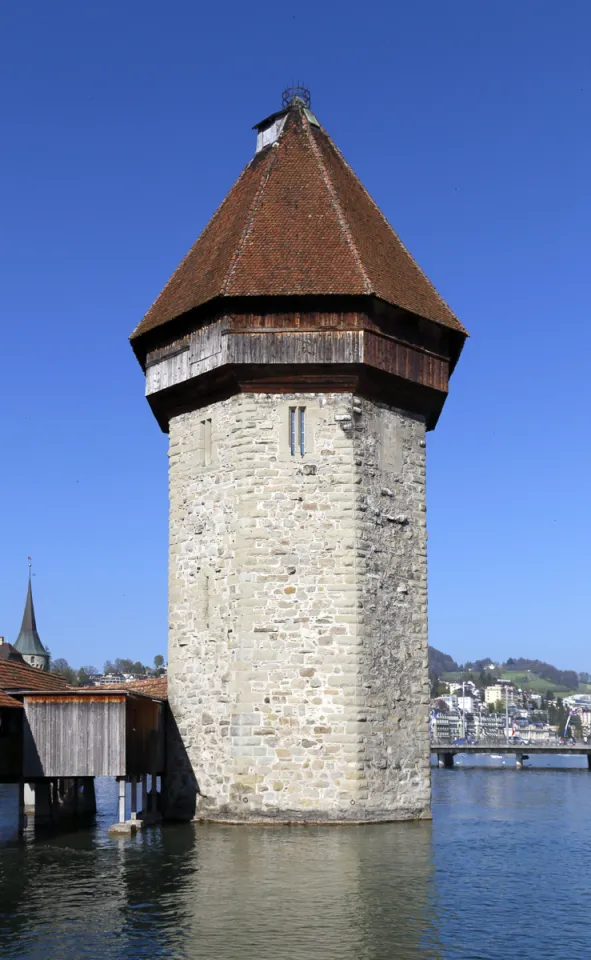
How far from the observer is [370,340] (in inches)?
743

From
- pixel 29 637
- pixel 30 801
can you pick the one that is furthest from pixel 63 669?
pixel 30 801

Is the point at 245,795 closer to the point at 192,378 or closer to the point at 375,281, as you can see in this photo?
the point at 192,378

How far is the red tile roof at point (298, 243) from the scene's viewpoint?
19.1m

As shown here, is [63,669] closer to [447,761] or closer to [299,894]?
[447,761]

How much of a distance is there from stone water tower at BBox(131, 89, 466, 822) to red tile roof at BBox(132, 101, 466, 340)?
0.17ft

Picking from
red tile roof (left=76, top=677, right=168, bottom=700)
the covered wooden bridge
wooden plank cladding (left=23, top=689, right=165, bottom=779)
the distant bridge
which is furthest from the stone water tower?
the distant bridge

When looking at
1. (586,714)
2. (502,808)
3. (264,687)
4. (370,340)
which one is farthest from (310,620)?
(586,714)

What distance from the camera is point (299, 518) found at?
18375mm

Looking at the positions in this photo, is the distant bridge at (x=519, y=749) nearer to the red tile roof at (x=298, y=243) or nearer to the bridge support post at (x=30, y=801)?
the bridge support post at (x=30, y=801)

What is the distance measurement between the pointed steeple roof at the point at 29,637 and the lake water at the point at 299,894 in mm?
57899

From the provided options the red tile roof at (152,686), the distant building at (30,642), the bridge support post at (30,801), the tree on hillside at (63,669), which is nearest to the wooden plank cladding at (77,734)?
the red tile roof at (152,686)

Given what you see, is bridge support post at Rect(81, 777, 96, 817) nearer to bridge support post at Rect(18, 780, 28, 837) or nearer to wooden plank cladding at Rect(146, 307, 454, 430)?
bridge support post at Rect(18, 780, 28, 837)

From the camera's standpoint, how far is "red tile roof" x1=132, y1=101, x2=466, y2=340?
752 inches

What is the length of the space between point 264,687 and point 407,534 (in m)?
3.67
